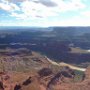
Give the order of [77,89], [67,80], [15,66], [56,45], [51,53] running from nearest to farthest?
1. [77,89]
2. [67,80]
3. [15,66]
4. [51,53]
5. [56,45]

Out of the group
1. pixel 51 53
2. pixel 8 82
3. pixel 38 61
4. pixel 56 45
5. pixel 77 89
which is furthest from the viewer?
pixel 56 45

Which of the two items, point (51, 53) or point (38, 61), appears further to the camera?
point (51, 53)

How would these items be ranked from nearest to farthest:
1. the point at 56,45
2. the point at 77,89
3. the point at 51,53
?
the point at 77,89 → the point at 51,53 → the point at 56,45

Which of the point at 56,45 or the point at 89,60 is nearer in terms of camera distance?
the point at 89,60

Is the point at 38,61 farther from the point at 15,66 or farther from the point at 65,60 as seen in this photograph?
the point at 65,60

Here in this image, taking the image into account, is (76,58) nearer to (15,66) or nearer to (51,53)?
(51,53)

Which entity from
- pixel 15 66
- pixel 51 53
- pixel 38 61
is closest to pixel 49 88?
pixel 15 66

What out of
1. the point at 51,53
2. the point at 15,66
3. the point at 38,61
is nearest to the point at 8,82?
the point at 15,66

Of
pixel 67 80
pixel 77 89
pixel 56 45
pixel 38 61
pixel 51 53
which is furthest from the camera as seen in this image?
pixel 56 45
